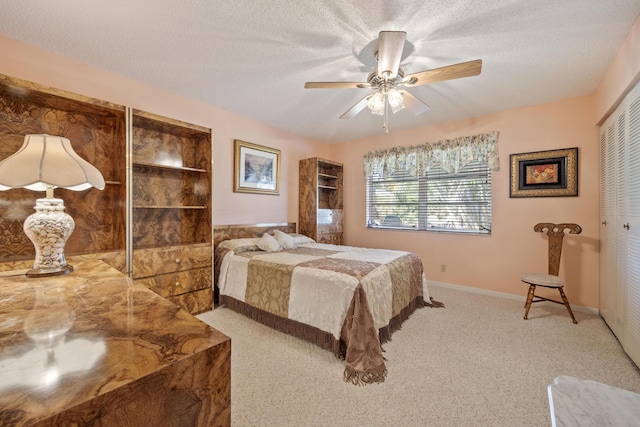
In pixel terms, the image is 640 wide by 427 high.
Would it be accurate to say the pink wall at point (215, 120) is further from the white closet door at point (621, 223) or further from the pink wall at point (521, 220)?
the white closet door at point (621, 223)

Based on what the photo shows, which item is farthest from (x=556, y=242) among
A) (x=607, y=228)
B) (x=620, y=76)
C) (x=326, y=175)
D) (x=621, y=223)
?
(x=326, y=175)

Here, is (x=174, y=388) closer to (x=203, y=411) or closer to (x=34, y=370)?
(x=203, y=411)

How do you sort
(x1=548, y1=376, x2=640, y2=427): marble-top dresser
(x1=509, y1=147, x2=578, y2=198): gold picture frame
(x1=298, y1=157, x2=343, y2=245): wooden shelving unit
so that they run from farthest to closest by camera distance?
(x1=298, y1=157, x2=343, y2=245): wooden shelving unit < (x1=509, y1=147, x2=578, y2=198): gold picture frame < (x1=548, y1=376, x2=640, y2=427): marble-top dresser

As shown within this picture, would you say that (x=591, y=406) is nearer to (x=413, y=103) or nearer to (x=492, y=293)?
(x=413, y=103)

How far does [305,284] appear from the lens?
2.25 meters

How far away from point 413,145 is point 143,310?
13.5 feet

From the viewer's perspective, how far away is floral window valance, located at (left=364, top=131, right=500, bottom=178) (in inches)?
138

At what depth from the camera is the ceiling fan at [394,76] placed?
1704mm

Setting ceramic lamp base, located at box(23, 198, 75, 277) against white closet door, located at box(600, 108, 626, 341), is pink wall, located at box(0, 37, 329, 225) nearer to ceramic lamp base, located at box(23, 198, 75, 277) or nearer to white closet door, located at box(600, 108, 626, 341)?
ceramic lamp base, located at box(23, 198, 75, 277)

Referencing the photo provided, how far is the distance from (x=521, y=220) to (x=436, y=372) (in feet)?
8.18

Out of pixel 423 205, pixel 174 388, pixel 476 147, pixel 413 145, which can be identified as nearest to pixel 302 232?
pixel 423 205

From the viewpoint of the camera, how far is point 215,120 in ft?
11.2

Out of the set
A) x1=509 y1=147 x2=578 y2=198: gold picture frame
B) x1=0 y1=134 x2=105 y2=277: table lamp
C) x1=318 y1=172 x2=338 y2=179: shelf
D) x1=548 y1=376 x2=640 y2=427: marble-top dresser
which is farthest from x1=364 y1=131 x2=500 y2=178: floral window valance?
x1=0 y1=134 x2=105 y2=277: table lamp

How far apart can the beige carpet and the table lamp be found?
4.29 feet
